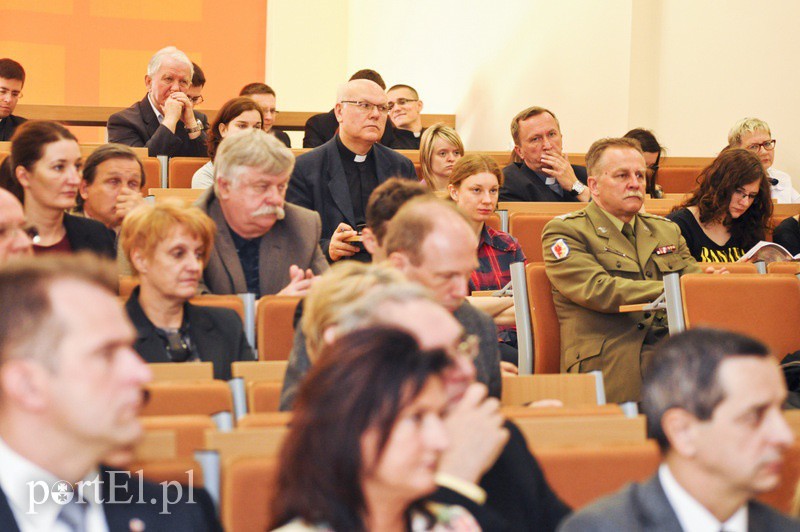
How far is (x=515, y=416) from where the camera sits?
2084 mm

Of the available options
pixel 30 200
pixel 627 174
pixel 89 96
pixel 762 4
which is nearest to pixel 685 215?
pixel 627 174

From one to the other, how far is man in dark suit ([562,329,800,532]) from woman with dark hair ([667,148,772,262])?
295 centimetres

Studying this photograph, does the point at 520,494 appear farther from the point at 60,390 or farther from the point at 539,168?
the point at 539,168

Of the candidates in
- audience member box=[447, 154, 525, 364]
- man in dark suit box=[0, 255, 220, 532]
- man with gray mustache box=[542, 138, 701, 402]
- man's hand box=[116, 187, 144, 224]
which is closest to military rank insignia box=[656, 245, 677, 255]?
man with gray mustache box=[542, 138, 701, 402]

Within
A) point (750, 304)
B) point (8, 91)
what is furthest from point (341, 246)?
point (8, 91)

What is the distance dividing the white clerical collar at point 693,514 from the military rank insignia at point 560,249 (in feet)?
7.04

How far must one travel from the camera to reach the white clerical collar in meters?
1.66

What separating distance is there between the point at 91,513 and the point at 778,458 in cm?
100

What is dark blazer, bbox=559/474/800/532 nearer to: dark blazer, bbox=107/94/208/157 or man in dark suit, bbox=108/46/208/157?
man in dark suit, bbox=108/46/208/157

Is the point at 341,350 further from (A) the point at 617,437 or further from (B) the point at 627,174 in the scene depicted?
(B) the point at 627,174

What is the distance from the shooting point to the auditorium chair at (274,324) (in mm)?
2965

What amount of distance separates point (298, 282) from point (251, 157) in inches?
18.7

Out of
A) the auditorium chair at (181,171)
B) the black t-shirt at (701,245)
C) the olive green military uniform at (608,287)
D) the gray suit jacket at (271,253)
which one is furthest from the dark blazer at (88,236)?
the black t-shirt at (701,245)

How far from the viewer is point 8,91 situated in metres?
6.06
